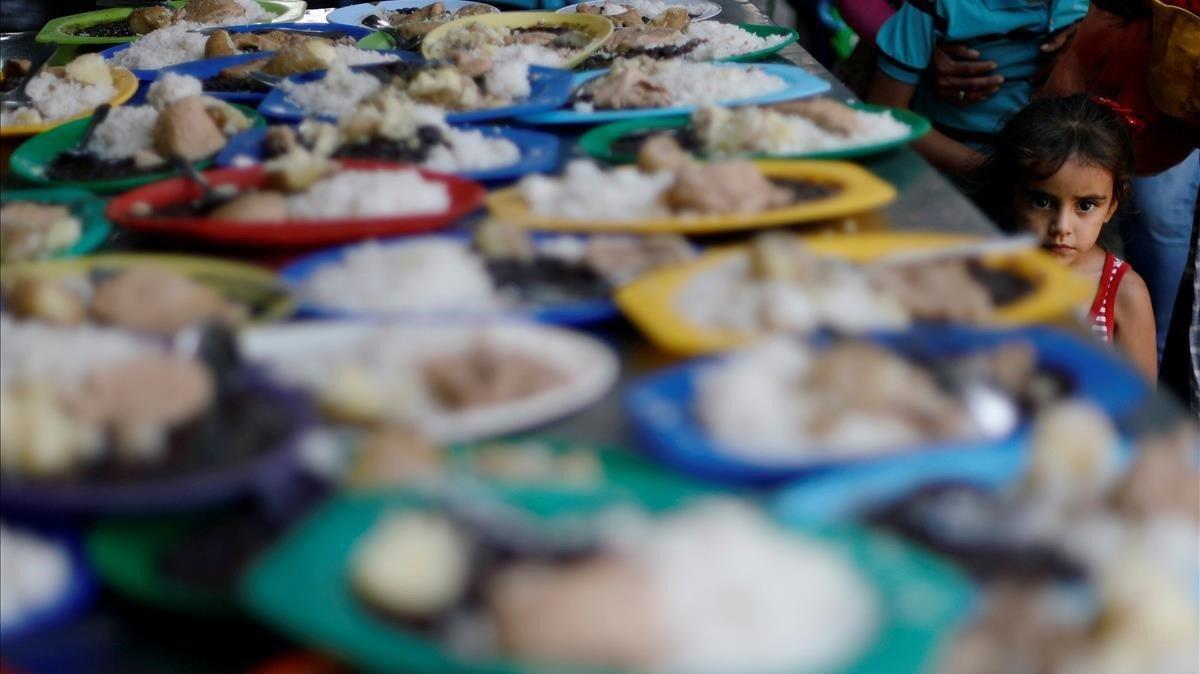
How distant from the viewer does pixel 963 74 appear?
11.9 feet

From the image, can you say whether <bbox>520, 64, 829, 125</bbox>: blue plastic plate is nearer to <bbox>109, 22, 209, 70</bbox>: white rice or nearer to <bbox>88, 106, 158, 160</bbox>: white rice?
<bbox>88, 106, 158, 160</bbox>: white rice

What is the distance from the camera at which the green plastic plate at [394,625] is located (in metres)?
0.73

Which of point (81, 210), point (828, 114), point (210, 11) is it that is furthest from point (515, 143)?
point (210, 11)

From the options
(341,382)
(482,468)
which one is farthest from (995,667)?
(341,382)

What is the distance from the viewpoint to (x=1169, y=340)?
3732 millimetres

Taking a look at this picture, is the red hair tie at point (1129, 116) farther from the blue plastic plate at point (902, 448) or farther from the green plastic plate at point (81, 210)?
the green plastic plate at point (81, 210)

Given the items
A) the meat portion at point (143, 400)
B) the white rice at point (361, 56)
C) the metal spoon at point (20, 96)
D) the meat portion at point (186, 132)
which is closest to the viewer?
the meat portion at point (143, 400)

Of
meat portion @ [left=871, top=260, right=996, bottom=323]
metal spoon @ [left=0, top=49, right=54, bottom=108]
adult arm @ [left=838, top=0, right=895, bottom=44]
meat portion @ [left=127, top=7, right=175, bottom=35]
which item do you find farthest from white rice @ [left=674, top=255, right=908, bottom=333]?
adult arm @ [left=838, top=0, right=895, bottom=44]

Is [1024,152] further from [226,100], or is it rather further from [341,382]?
[341,382]

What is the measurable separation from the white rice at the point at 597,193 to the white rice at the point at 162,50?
1.51 m

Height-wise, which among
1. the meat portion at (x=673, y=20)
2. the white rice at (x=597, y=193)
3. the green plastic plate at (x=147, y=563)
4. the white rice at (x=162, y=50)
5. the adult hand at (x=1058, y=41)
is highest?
the green plastic plate at (x=147, y=563)

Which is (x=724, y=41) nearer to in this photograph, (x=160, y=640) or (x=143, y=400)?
(x=143, y=400)

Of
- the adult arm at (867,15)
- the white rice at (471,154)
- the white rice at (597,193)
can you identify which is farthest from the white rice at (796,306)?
Answer: the adult arm at (867,15)

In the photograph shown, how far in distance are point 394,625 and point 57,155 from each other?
1617mm
